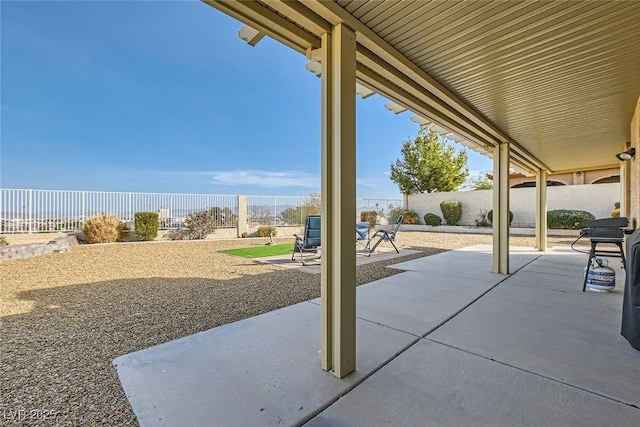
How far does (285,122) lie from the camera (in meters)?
18.6

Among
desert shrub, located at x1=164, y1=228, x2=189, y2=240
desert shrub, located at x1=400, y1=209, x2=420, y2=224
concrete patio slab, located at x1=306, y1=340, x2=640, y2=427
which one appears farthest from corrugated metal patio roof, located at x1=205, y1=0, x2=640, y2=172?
desert shrub, located at x1=400, y1=209, x2=420, y2=224

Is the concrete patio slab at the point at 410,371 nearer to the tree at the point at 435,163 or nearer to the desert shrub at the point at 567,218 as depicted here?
the desert shrub at the point at 567,218

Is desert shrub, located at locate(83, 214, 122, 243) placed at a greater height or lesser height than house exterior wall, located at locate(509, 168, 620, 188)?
lesser

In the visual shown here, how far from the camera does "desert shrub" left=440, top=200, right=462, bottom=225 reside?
1529 centimetres

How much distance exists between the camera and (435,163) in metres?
18.8

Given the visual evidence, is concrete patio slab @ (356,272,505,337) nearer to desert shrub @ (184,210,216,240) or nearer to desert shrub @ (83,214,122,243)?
desert shrub @ (184,210,216,240)

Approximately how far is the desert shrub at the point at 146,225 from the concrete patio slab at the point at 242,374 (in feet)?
28.7

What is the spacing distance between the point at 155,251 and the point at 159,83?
9576 millimetres

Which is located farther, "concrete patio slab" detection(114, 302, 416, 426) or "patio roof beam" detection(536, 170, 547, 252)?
"patio roof beam" detection(536, 170, 547, 252)

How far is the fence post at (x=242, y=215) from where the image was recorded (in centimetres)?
1159

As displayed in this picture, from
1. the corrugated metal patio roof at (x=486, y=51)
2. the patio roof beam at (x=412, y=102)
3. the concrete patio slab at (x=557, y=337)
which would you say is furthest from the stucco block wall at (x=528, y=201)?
the concrete patio slab at (x=557, y=337)

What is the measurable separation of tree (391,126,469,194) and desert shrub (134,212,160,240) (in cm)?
1619

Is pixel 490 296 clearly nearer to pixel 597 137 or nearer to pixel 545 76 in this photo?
pixel 545 76

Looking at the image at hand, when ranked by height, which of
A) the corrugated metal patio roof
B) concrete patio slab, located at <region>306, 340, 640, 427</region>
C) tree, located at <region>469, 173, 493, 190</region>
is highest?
tree, located at <region>469, 173, 493, 190</region>
